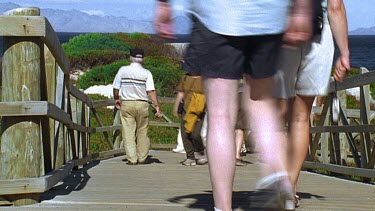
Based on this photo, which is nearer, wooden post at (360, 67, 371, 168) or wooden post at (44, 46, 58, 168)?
wooden post at (44, 46, 58, 168)

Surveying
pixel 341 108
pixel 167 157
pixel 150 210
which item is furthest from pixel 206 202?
pixel 167 157

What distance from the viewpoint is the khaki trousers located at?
1309 centimetres

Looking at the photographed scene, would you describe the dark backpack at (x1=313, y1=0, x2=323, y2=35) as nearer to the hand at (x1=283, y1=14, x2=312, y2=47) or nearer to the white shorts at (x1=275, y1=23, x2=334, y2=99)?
the white shorts at (x1=275, y1=23, x2=334, y2=99)

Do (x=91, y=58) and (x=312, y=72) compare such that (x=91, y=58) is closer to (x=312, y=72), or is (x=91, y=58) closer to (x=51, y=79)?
(x=51, y=79)

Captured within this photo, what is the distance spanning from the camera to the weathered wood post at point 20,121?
582cm

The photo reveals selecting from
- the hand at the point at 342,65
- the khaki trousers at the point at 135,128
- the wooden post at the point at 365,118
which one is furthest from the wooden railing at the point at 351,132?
the khaki trousers at the point at 135,128

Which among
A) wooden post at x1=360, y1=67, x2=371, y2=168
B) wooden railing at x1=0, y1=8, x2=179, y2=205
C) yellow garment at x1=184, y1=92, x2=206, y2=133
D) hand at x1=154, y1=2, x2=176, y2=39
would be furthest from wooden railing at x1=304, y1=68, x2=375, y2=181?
hand at x1=154, y1=2, x2=176, y2=39

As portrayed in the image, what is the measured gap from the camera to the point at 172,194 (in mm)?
6816

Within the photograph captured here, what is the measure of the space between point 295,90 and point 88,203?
151cm

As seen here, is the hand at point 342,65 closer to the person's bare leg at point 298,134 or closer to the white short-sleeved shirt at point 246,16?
the person's bare leg at point 298,134

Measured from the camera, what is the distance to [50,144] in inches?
260

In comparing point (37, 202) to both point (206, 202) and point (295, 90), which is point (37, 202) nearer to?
point (206, 202)

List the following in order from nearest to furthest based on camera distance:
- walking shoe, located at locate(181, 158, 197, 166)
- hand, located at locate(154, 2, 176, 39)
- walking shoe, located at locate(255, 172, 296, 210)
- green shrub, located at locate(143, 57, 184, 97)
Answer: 1. walking shoe, located at locate(255, 172, 296, 210)
2. hand, located at locate(154, 2, 176, 39)
3. walking shoe, located at locate(181, 158, 197, 166)
4. green shrub, located at locate(143, 57, 184, 97)

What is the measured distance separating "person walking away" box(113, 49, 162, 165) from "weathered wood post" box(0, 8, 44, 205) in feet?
22.9
